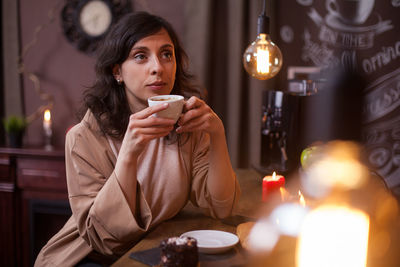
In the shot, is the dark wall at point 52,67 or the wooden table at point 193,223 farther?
the dark wall at point 52,67

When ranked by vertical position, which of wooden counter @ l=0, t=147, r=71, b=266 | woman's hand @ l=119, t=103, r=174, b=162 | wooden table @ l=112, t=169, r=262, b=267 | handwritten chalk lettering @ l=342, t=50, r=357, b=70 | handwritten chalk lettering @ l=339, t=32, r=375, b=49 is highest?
handwritten chalk lettering @ l=339, t=32, r=375, b=49

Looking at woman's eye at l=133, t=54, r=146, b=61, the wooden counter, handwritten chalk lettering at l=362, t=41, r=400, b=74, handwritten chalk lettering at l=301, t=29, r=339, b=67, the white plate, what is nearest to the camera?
the white plate

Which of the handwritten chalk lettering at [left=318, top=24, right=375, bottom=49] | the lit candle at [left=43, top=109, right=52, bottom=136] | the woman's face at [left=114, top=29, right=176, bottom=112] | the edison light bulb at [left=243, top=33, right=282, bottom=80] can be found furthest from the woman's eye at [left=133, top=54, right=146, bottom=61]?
the lit candle at [left=43, top=109, right=52, bottom=136]

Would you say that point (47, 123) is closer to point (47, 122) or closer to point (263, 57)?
point (47, 122)

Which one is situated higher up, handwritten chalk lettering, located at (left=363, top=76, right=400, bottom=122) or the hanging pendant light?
the hanging pendant light

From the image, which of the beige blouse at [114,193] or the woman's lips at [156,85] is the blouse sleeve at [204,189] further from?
the woman's lips at [156,85]

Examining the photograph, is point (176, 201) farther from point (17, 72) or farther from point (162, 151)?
point (17, 72)

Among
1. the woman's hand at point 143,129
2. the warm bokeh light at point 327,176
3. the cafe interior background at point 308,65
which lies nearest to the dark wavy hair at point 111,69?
the woman's hand at point 143,129

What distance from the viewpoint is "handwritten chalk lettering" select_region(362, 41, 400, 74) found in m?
2.55

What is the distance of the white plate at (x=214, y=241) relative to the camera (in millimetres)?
992

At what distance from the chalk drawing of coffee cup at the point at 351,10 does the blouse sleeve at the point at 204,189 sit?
1.55 m

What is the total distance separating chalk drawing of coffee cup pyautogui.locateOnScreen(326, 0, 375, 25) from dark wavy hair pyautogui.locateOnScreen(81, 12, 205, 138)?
141 cm

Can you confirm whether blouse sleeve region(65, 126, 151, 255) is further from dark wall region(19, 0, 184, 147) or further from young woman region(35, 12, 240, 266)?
dark wall region(19, 0, 184, 147)

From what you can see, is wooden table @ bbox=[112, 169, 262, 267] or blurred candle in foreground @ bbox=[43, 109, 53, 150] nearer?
wooden table @ bbox=[112, 169, 262, 267]
